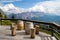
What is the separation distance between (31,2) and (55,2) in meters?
2.86

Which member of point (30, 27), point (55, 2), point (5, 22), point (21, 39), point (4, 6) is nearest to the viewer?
point (21, 39)

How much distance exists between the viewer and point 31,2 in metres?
19.7

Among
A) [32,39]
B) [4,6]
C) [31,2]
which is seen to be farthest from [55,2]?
[32,39]

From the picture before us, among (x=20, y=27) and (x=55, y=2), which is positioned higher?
(x=55, y=2)

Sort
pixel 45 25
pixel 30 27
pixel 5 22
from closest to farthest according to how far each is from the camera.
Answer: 1. pixel 30 27
2. pixel 45 25
3. pixel 5 22

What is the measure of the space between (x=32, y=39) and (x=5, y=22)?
3498 mm

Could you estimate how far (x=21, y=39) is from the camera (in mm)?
4043

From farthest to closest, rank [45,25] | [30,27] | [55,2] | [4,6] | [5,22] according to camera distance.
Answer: [55,2]
[4,6]
[5,22]
[45,25]
[30,27]

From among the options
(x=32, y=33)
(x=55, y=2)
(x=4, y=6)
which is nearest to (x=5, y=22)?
(x=32, y=33)

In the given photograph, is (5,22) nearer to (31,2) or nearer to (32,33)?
(32,33)

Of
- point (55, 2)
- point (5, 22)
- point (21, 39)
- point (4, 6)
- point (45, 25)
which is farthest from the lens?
point (55, 2)

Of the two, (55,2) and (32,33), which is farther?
(55,2)

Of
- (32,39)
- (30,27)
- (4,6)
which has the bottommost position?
(32,39)

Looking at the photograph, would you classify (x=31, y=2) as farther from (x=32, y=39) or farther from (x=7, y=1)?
(x=32, y=39)
